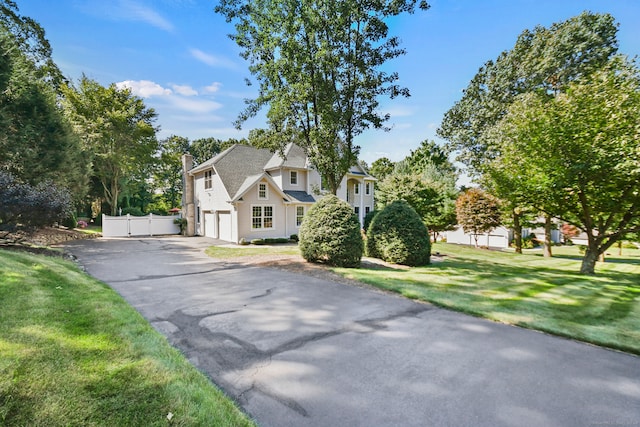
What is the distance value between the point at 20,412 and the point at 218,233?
20218mm

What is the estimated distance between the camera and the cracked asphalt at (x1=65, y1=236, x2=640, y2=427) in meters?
2.94

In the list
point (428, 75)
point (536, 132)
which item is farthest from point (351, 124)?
point (536, 132)

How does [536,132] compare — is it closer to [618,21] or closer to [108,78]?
[618,21]

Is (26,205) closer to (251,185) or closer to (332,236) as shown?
(251,185)

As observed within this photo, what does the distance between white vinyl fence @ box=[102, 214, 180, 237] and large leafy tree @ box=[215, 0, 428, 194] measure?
15.6 meters

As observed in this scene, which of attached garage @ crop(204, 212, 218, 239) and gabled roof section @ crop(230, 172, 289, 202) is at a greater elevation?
gabled roof section @ crop(230, 172, 289, 202)

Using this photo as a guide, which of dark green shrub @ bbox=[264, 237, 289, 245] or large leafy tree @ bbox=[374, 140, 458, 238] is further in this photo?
large leafy tree @ bbox=[374, 140, 458, 238]

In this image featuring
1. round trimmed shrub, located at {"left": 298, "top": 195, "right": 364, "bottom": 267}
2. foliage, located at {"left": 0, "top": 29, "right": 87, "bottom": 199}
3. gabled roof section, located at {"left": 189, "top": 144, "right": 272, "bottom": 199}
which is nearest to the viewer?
round trimmed shrub, located at {"left": 298, "top": 195, "right": 364, "bottom": 267}

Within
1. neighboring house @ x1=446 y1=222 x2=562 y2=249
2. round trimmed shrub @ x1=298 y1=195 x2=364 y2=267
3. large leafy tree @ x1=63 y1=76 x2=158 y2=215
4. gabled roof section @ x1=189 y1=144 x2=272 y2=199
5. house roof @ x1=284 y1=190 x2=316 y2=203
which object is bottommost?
neighboring house @ x1=446 y1=222 x2=562 y2=249

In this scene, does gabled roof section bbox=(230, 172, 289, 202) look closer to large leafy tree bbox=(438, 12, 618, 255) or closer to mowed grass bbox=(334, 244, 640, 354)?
mowed grass bbox=(334, 244, 640, 354)

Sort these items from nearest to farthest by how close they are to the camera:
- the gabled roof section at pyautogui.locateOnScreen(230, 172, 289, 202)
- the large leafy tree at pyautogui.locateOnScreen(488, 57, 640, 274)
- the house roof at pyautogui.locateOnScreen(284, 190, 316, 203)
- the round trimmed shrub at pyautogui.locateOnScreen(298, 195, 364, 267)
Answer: the large leafy tree at pyautogui.locateOnScreen(488, 57, 640, 274), the round trimmed shrub at pyautogui.locateOnScreen(298, 195, 364, 267), the gabled roof section at pyautogui.locateOnScreen(230, 172, 289, 202), the house roof at pyautogui.locateOnScreen(284, 190, 316, 203)

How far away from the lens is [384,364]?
3889mm

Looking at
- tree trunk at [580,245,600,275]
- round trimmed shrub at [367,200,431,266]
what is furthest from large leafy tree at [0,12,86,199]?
tree trunk at [580,245,600,275]

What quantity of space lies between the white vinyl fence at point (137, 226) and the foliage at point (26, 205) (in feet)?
35.6
